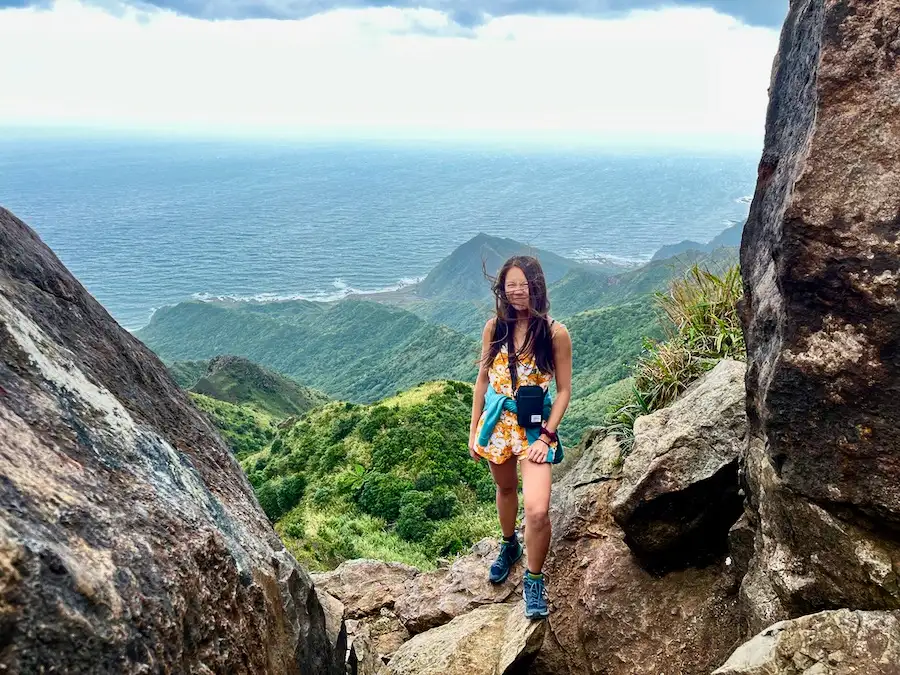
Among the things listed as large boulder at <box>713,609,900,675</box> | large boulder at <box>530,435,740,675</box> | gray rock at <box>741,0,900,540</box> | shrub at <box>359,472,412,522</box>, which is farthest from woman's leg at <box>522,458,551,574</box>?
shrub at <box>359,472,412,522</box>

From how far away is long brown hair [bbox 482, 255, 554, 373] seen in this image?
5.71 metres

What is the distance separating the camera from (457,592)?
7.47 metres

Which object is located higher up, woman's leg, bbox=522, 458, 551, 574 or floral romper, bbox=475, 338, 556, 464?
floral romper, bbox=475, 338, 556, 464

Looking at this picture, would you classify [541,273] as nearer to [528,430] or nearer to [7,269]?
[528,430]

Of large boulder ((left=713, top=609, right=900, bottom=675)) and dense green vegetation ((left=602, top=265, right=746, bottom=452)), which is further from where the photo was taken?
dense green vegetation ((left=602, top=265, right=746, bottom=452))

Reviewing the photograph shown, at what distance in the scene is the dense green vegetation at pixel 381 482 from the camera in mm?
18422

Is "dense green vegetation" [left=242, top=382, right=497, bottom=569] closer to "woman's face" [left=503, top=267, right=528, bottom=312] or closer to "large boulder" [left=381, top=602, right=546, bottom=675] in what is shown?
"large boulder" [left=381, top=602, right=546, bottom=675]

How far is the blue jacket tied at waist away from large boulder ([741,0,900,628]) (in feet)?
6.22

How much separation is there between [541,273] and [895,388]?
8.99 ft

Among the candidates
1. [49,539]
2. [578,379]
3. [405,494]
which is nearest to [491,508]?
[405,494]

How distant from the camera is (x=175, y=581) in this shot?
11.0 feet

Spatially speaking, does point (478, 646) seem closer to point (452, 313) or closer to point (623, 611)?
point (623, 611)

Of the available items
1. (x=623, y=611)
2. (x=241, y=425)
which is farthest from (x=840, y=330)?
(x=241, y=425)

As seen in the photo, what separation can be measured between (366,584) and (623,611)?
4.52m
